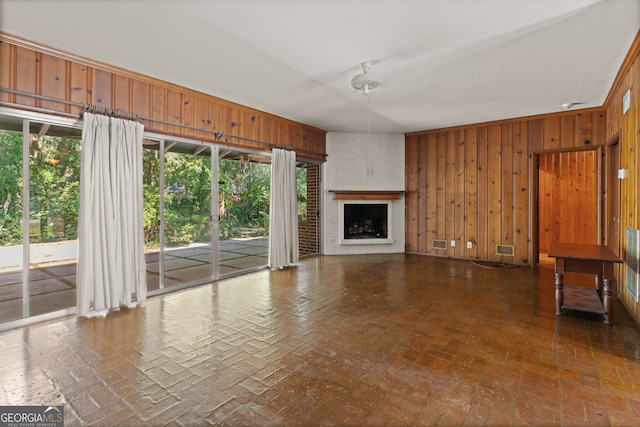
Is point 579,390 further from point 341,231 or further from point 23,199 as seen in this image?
point 341,231

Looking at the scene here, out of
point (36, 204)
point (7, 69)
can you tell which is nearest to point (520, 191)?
point (36, 204)

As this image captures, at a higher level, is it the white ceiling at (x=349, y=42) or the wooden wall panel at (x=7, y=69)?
the white ceiling at (x=349, y=42)

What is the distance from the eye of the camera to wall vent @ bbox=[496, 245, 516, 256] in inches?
230

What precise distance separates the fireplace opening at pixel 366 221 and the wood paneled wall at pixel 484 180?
0.53 meters

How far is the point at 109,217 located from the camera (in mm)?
3402

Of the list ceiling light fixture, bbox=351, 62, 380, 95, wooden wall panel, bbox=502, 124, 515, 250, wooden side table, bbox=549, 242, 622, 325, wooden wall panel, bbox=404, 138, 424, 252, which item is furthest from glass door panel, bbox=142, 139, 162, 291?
wooden wall panel, bbox=502, 124, 515, 250

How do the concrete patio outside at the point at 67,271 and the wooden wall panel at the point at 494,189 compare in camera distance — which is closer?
the concrete patio outside at the point at 67,271

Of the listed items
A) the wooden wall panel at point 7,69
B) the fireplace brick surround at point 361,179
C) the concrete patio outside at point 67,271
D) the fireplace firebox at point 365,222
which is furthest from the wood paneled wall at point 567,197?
the wooden wall panel at point 7,69

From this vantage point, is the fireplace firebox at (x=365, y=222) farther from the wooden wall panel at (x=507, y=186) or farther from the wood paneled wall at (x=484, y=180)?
the wooden wall panel at (x=507, y=186)

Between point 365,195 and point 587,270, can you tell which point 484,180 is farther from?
point 587,270

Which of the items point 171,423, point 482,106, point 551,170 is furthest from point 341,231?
point 171,423

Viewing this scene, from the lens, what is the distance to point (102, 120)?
3.37 meters

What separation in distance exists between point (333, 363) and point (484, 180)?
5.16m

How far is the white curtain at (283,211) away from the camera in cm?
541
